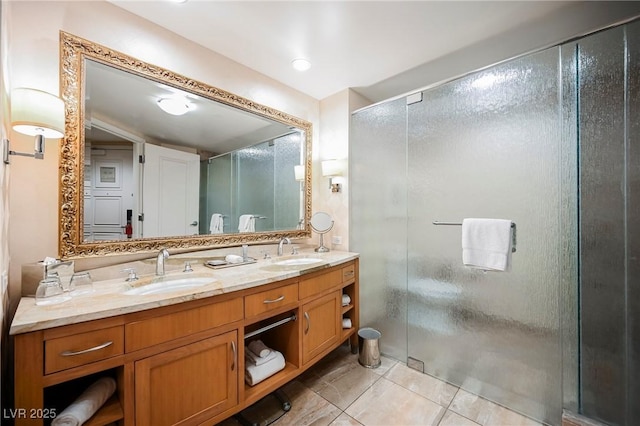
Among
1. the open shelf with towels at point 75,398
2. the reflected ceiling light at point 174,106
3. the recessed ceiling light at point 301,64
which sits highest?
the recessed ceiling light at point 301,64

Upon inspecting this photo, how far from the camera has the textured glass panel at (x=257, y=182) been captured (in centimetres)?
209

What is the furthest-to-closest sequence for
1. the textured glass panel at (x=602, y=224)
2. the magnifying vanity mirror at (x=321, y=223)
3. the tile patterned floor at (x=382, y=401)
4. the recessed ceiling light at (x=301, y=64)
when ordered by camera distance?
the magnifying vanity mirror at (x=321, y=223) → the recessed ceiling light at (x=301, y=64) → the tile patterned floor at (x=382, y=401) → the textured glass panel at (x=602, y=224)

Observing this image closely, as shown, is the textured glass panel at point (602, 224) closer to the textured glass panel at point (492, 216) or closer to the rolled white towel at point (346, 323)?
the textured glass panel at point (492, 216)

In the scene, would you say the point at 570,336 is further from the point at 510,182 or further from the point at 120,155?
the point at 120,155

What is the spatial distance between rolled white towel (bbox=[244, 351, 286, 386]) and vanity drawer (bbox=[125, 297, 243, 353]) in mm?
399

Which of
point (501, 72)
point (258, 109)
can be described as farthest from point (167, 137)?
point (501, 72)

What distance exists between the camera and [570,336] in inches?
57.2

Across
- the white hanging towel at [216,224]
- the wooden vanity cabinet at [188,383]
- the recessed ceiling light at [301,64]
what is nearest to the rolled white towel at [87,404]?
the wooden vanity cabinet at [188,383]

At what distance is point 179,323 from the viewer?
1173mm

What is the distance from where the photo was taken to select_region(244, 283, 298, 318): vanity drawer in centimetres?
142

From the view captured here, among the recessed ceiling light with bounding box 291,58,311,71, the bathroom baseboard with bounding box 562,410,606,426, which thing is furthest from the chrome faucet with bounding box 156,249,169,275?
the bathroom baseboard with bounding box 562,410,606,426

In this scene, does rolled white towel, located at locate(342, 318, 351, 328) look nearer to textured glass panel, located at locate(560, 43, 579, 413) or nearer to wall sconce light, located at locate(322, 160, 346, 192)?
wall sconce light, located at locate(322, 160, 346, 192)

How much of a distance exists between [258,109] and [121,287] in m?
1.60

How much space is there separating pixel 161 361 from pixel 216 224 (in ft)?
3.23
